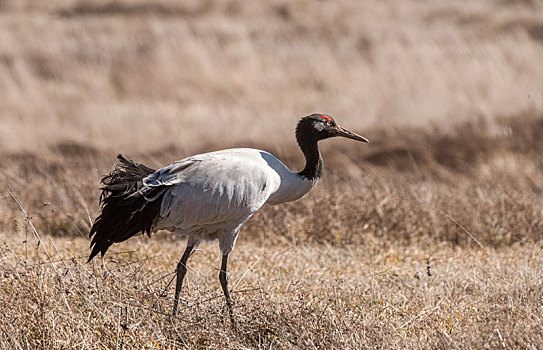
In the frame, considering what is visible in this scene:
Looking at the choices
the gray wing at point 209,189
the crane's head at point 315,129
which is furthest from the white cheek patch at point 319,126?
the gray wing at point 209,189

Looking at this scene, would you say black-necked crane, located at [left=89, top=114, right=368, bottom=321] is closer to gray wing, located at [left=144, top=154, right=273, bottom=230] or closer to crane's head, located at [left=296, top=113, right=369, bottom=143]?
gray wing, located at [left=144, top=154, right=273, bottom=230]

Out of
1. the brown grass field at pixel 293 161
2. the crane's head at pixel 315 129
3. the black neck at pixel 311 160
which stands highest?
the crane's head at pixel 315 129

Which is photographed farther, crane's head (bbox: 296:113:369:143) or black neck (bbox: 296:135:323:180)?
crane's head (bbox: 296:113:369:143)

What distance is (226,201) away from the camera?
5.57 meters

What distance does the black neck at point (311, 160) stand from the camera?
6086mm

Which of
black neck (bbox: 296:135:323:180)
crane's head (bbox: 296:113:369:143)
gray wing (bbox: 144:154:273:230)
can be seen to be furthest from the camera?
crane's head (bbox: 296:113:369:143)

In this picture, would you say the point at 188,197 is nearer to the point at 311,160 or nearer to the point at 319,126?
the point at 311,160

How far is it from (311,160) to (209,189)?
3.26 ft

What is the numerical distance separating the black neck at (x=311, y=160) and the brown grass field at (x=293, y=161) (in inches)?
30.6

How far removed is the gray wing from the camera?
18.2 feet

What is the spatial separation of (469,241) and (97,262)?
3780 mm

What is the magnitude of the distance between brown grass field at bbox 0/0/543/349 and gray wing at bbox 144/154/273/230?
19.4 inches

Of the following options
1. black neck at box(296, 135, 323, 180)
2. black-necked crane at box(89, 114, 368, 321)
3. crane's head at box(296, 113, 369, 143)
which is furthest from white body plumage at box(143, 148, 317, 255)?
crane's head at box(296, 113, 369, 143)

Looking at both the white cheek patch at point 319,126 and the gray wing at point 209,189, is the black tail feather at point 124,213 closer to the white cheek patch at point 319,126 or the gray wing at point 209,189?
the gray wing at point 209,189
